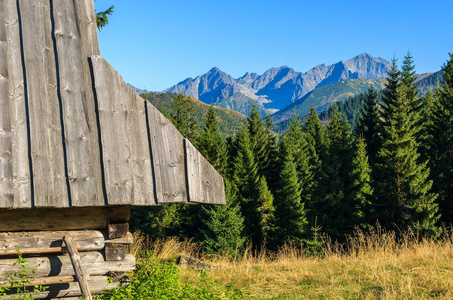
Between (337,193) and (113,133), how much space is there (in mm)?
27521

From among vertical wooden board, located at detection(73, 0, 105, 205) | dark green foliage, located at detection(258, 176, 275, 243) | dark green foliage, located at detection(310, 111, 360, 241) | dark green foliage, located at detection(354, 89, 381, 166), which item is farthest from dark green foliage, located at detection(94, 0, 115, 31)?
dark green foliage, located at detection(354, 89, 381, 166)

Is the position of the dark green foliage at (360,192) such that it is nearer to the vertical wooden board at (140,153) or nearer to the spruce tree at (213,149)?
the spruce tree at (213,149)

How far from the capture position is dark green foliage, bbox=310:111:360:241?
1123 inches

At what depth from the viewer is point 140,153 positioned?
4227 millimetres

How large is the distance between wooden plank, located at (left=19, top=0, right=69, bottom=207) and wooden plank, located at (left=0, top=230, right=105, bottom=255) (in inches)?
22.1

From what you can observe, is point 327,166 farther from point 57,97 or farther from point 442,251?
point 57,97

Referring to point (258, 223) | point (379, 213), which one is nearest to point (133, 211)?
point (258, 223)

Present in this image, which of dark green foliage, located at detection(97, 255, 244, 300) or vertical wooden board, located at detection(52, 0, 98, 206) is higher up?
vertical wooden board, located at detection(52, 0, 98, 206)

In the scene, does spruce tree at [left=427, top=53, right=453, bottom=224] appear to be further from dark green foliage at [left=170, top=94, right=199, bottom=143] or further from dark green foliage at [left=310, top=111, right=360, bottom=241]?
dark green foliage at [left=170, top=94, right=199, bottom=143]

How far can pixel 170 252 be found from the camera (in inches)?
394

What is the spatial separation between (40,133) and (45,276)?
1680 millimetres

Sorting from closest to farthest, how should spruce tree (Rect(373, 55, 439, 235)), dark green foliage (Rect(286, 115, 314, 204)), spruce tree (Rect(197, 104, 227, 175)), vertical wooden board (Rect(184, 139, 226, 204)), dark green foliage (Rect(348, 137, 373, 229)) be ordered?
1. vertical wooden board (Rect(184, 139, 226, 204))
2. spruce tree (Rect(373, 55, 439, 235))
3. dark green foliage (Rect(348, 137, 373, 229))
4. spruce tree (Rect(197, 104, 227, 175))
5. dark green foliage (Rect(286, 115, 314, 204))

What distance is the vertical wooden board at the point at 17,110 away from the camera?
3.71 m

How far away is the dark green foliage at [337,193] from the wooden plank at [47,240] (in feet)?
85.9
